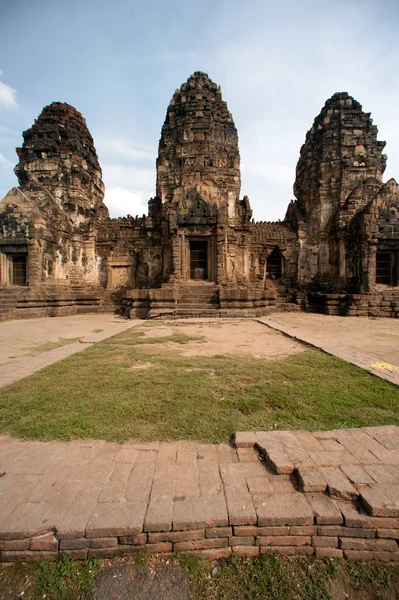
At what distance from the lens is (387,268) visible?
14.9 meters

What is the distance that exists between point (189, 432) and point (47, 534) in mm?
1218

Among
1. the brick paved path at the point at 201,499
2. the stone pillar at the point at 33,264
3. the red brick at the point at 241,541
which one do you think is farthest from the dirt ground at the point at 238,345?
the stone pillar at the point at 33,264

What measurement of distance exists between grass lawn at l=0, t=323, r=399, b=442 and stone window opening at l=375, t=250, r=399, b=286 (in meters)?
13.1

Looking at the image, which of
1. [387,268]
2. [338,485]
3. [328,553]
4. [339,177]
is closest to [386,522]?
[338,485]

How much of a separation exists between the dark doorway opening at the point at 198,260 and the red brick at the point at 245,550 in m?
13.5

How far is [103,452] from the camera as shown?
222 centimetres

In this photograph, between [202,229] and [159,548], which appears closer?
[159,548]

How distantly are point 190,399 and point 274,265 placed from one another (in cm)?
1644

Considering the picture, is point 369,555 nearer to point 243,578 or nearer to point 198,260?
point 243,578

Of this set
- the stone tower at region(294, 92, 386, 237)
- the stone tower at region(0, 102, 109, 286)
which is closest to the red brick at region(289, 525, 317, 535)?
the stone tower at region(0, 102, 109, 286)

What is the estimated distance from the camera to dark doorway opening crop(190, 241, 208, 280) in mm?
14773

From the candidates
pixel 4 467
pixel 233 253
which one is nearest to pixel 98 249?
pixel 233 253

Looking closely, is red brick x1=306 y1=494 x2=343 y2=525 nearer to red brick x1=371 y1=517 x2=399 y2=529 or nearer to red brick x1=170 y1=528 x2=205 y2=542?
red brick x1=371 y1=517 x2=399 y2=529

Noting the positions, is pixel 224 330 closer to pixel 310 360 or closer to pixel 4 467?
pixel 310 360
